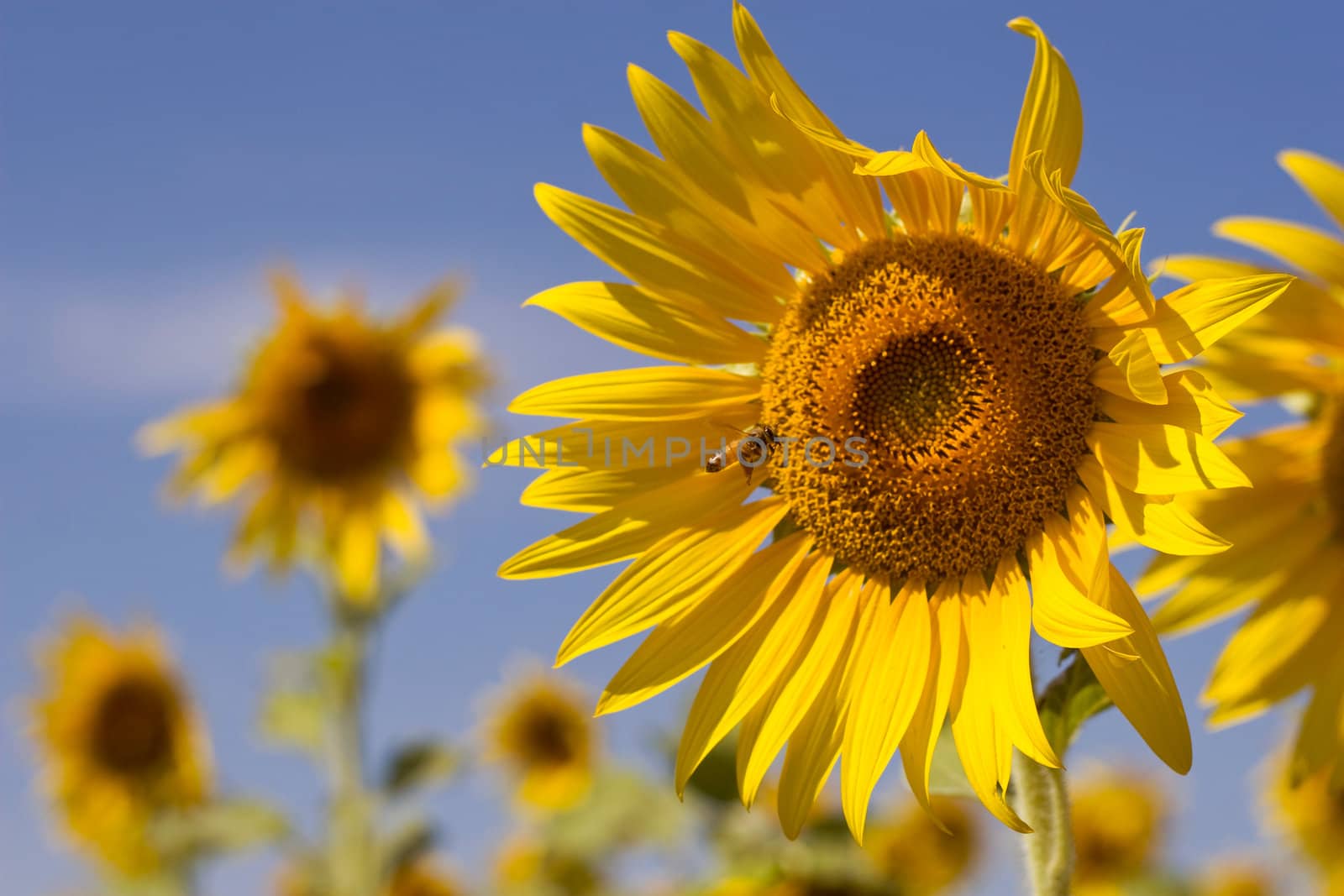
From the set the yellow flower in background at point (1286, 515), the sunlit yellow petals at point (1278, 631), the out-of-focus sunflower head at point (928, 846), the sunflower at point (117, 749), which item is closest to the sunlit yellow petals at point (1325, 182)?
the yellow flower in background at point (1286, 515)

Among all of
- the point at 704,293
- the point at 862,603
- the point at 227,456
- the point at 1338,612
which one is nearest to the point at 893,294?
the point at 704,293

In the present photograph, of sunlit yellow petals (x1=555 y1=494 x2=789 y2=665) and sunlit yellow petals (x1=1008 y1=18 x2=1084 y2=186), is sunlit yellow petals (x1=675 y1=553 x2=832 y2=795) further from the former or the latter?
sunlit yellow petals (x1=1008 y1=18 x2=1084 y2=186)

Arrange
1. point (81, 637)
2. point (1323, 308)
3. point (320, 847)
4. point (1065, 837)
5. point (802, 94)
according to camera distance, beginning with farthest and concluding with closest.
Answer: point (81, 637) < point (320, 847) < point (1323, 308) < point (802, 94) < point (1065, 837)

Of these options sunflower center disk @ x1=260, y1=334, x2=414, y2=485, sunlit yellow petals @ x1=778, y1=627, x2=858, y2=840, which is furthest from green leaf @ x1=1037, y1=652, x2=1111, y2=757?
sunflower center disk @ x1=260, y1=334, x2=414, y2=485

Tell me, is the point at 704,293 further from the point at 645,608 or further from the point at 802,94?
the point at 645,608

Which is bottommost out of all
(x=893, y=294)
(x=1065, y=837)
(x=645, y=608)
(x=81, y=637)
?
(x=1065, y=837)

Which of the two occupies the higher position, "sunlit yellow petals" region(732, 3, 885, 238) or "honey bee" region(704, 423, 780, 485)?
"sunlit yellow petals" region(732, 3, 885, 238)
